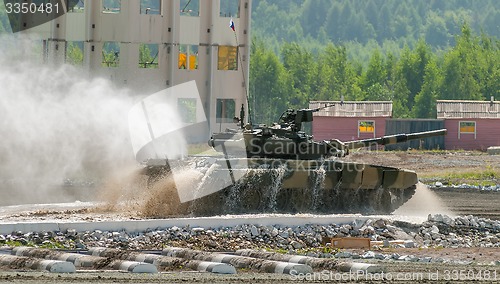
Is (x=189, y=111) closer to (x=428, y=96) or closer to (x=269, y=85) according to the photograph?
(x=428, y=96)

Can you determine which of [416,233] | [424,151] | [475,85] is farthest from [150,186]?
[475,85]

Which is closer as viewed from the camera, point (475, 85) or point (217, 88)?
point (217, 88)

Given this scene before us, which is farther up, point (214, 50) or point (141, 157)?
point (214, 50)

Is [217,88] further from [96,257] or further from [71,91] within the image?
[96,257]

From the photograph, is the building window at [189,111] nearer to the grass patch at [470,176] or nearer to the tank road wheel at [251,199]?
the grass patch at [470,176]

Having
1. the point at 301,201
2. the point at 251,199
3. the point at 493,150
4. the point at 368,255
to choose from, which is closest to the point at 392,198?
the point at 301,201

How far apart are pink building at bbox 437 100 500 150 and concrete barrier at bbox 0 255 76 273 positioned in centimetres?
4731

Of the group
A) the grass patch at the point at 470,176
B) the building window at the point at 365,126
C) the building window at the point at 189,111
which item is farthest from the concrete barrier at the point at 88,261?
the building window at the point at 365,126

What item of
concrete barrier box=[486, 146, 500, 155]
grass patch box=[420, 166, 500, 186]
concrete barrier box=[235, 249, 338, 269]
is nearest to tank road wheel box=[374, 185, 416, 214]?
grass patch box=[420, 166, 500, 186]

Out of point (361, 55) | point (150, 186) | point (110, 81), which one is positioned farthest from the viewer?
point (361, 55)

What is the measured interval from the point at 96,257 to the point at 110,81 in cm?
3059

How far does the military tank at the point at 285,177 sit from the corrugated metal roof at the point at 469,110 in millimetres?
34881

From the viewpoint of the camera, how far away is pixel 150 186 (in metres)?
29.6

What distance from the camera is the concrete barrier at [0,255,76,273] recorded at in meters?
17.6
